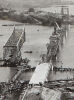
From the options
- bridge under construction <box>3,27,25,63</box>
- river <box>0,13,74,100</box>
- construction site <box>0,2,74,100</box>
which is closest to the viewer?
construction site <box>0,2,74,100</box>

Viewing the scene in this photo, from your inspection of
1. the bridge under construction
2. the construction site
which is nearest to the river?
the construction site

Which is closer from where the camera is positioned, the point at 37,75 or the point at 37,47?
the point at 37,75

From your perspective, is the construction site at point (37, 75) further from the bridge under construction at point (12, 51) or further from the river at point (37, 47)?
the river at point (37, 47)

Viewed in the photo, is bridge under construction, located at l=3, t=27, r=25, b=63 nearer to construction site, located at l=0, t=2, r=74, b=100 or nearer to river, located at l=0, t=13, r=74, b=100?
construction site, located at l=0, t=2, r=74, b=100

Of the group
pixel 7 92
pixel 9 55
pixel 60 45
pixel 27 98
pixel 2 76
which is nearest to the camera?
pixel 27 98

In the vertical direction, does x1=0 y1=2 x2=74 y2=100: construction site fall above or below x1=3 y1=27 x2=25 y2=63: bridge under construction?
below

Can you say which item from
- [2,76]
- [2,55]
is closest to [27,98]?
[2,76]

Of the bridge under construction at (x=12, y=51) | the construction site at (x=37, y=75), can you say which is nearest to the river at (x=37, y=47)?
the construction site at (x=37, y=75)

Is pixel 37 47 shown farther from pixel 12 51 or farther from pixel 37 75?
pixel 37 75

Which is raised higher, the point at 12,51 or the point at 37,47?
the point at 12,51

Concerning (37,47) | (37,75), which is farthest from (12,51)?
(37,75)

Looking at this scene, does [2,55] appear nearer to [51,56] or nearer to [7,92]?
[51,56]
